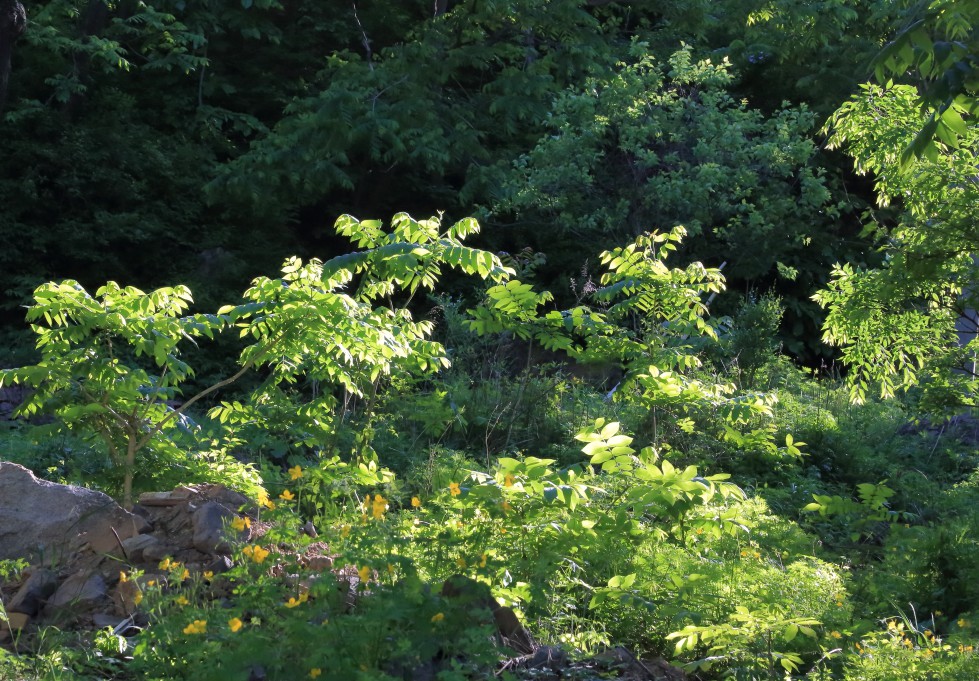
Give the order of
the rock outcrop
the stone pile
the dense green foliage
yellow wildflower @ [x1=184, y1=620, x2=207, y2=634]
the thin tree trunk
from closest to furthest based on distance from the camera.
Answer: yellow wildflower @ [x1=184, y1=620, x2=207, y2=634] → the dense green foliage → the stone pile → the rock outcrop → the thin tree trunk

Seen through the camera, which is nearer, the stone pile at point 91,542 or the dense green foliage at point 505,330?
the dense green foliage at point 505,330

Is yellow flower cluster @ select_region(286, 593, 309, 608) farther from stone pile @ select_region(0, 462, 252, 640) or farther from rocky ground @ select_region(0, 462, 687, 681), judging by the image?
stone pile @ select_region(0, 462, 252, 640)

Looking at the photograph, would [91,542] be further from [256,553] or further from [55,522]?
[256,553]

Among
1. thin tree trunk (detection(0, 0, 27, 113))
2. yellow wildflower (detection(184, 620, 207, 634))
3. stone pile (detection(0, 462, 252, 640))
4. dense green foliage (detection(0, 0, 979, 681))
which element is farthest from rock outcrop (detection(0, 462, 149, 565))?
thin tree trunk (detection(0, 0, 27, 113))

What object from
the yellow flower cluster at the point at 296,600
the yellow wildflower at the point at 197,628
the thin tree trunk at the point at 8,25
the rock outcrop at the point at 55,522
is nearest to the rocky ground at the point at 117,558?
the rock outcrop at the point at 55,522

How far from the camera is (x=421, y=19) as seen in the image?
1775 centimetres

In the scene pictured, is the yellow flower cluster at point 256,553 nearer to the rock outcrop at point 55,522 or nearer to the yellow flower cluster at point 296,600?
the yellow flower cluster at point 296,600

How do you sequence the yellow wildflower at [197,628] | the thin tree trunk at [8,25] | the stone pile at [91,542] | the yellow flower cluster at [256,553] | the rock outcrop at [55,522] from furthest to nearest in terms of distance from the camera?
the thin tree trunk at [8,25] → the rock outcrop at [55,522] → the stone pile at [91,542] → the yellow flower cluster at [256,553] → the yellow wildflower at [197,628]

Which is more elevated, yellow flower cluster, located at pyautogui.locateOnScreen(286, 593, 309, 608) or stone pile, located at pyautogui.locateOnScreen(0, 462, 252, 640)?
yellow flower cluster, located at pyautogui.locateOnScreen(286, 593, 309, 608)

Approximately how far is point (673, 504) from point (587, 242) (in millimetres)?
9650

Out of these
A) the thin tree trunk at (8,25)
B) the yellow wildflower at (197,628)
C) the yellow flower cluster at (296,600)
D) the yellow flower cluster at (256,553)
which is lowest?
the yellow wildflower at (197,628)

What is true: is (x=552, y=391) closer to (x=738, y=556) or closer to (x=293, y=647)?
(x=738, y=556)

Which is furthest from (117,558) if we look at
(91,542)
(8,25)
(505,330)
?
(8,25)

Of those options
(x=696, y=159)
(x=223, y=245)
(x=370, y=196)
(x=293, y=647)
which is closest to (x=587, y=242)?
(x=696, y=159)
